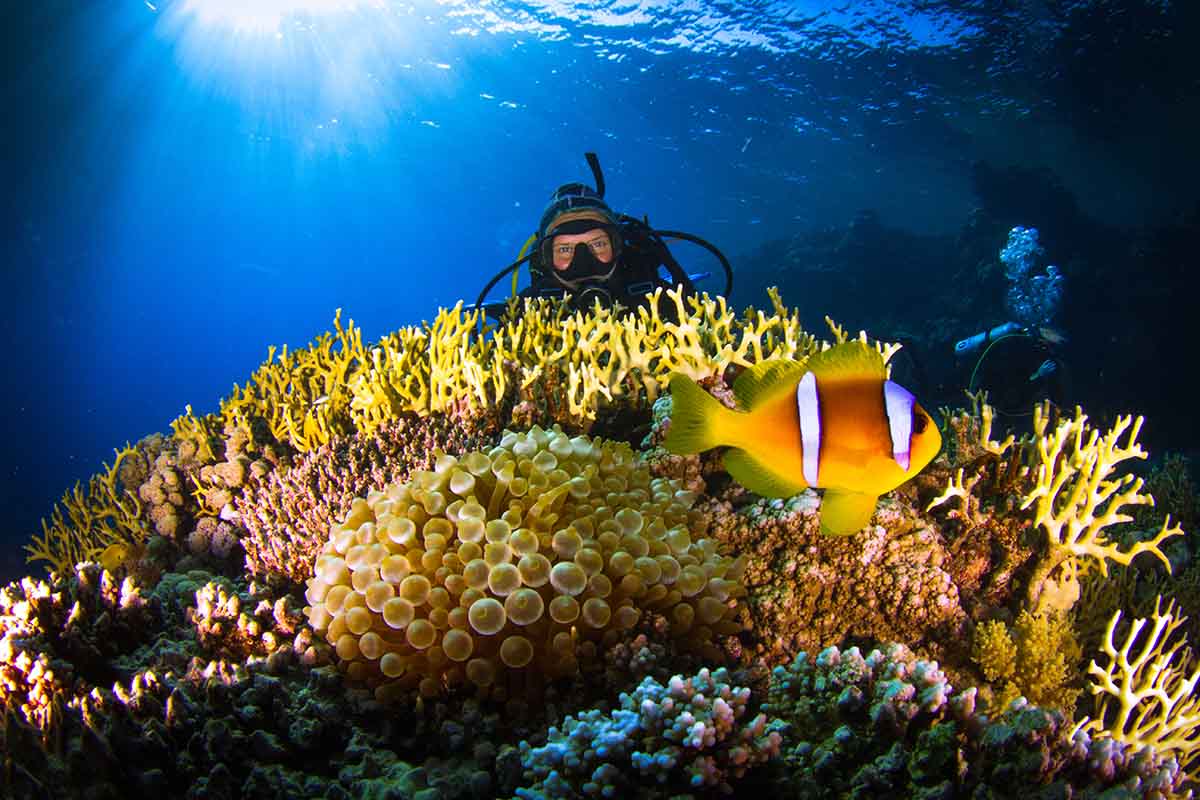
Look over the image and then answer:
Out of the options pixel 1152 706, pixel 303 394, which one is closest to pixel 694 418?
pixel 1152 706

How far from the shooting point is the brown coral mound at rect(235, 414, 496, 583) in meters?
3.12

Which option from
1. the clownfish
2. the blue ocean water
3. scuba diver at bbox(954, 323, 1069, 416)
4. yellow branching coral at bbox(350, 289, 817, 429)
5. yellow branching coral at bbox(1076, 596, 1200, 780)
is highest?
the blue ocean water

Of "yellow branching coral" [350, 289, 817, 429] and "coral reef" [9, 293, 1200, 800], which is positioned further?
"yellow branching coral" [350, 289, 817, 429]

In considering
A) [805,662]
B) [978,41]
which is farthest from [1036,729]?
[978,41]

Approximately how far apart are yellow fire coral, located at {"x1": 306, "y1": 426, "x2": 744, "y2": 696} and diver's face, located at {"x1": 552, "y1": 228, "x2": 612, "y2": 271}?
435 cm

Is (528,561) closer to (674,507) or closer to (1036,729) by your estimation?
(674,507)

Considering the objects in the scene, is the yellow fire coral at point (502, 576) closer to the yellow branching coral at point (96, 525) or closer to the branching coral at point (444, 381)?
the branching coral at point (444, 381)

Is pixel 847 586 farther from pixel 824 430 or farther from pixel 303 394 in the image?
pixel 303 394

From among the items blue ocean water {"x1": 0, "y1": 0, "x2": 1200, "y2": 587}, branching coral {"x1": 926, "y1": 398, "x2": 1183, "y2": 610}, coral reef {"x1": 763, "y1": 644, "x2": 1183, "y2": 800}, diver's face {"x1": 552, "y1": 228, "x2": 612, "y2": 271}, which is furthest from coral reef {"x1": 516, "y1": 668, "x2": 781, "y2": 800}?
blue ocean water {"x1": 0, "y1": 0, "x2": 1200, "y2": 587}

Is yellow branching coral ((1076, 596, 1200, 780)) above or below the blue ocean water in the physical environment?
below

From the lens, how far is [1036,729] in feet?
4.61

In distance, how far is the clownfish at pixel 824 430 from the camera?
163 cm

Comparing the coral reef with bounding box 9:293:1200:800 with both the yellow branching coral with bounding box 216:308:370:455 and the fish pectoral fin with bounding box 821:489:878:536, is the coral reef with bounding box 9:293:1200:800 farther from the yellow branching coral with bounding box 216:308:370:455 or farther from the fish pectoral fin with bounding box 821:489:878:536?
the yellow branching coral with bounding box 216:308:370:455

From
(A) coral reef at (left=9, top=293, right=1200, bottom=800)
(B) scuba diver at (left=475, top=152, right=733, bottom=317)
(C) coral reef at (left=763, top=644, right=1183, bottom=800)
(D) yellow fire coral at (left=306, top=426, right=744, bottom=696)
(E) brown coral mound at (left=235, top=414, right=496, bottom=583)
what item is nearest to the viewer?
(C) coral reef at (left=763, top=644, right=1183, bottom=800)
